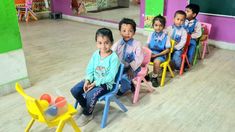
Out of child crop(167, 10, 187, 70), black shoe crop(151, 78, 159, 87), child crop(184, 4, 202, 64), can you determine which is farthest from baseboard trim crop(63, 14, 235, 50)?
black shoe crop(151, 78, 159, 87)

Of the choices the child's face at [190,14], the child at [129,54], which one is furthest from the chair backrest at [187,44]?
the child at [129,54]

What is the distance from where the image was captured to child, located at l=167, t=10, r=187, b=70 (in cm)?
308

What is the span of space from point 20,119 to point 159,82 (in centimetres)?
156

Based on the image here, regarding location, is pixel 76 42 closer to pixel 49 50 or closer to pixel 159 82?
pixel 49 50

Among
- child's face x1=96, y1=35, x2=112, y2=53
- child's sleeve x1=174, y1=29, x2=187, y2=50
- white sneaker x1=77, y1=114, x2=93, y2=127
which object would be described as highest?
child's face x1=96, y1=35, x2=112, y2=53

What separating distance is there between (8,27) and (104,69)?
1190 millimetres

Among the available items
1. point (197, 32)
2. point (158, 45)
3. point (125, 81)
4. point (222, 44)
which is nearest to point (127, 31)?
point (125, 81)

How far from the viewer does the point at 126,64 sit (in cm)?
254

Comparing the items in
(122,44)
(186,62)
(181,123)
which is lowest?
(181,123)

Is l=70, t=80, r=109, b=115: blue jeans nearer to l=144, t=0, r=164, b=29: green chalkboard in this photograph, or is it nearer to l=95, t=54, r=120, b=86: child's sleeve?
l=95, t=54, r=120, b=86: child's sleeve

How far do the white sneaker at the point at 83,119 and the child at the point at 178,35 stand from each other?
1.41 meters

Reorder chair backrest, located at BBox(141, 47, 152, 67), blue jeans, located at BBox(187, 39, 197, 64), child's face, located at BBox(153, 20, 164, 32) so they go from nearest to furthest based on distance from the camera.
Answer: chair backrest, located at BBox(141, 47, 152, 67) → child's face, located at BBox(153, 20, 164, 32) → blue jeans, located at BBox(187, 39, 197, 64)

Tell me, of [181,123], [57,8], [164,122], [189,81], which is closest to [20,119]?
[164,122]

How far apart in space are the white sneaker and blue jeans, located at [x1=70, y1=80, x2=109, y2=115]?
0.05m
